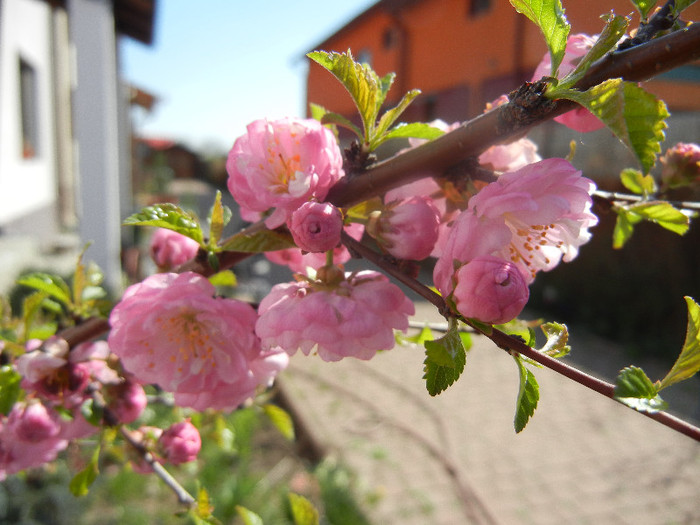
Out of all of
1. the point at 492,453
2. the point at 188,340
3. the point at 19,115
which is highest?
the point at 19,115

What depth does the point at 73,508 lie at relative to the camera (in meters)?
2.05

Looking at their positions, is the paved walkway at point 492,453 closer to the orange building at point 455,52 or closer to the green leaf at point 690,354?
the orange building at point 455,52

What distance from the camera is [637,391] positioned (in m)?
0.31

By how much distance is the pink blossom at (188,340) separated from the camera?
18.5 inches

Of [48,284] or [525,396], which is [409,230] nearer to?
[525,396]

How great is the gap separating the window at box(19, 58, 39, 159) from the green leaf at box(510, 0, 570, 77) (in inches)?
208

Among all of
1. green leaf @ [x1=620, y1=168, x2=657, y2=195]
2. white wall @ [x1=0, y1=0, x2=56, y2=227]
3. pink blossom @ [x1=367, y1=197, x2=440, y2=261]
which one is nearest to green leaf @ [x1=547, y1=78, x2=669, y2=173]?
pink blossom @ [x1=367, y1=197, x2=440, y2=261]

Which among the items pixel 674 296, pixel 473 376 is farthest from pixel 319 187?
pixel 674 296

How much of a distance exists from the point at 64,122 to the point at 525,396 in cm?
688

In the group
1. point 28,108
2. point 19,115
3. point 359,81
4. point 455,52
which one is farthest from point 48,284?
point 28,108

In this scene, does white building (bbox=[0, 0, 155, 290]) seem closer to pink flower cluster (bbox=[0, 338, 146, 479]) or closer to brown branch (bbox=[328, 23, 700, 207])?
pink flower cluster (bbox=[0, 338, 146, 479])

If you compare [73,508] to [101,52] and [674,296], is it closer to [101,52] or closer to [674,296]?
[101,52]

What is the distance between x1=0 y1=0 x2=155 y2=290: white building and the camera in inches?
123

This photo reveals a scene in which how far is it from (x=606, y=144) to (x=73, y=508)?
126 inches
